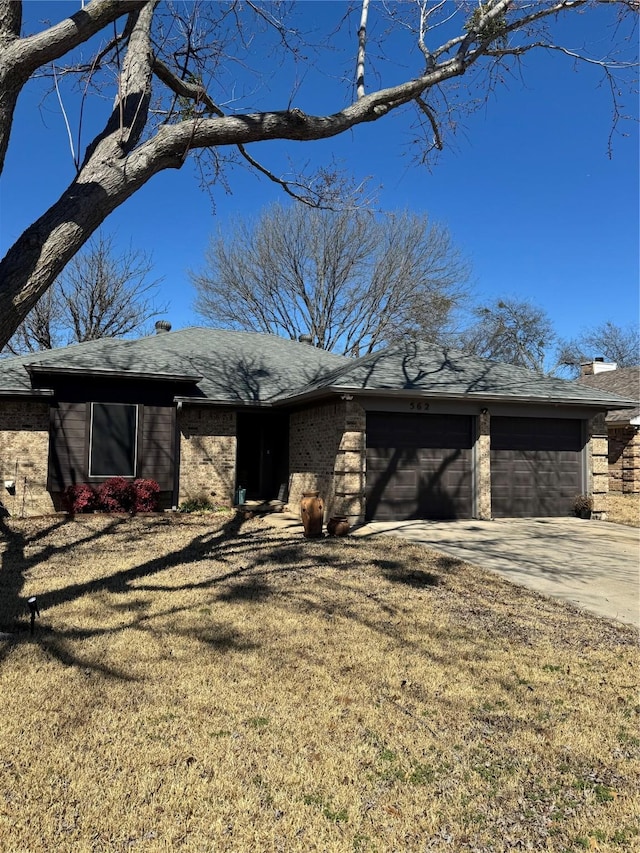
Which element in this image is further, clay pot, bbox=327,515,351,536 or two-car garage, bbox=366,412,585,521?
two-car garage, bbox=366,412,585,521

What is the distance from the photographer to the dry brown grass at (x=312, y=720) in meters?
2.71

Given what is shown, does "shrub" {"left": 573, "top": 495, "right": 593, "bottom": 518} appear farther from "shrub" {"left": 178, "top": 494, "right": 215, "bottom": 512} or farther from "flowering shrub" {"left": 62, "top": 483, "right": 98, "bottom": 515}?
"flowering shrub" {"left": 62, "top": 483, "right": 98, "bottom": 515}

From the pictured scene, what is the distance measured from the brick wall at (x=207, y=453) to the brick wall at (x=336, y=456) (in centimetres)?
205

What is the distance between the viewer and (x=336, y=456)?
1188cm

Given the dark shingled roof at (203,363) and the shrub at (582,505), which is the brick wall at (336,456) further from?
the shrub at (582,505)

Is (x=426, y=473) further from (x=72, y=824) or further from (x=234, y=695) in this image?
(x=72, y=824)

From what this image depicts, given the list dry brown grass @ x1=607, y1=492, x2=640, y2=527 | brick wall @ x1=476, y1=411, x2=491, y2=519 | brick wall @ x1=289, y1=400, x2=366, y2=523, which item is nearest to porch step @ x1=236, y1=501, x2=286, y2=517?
brick wall @ x1=289, y1=400, x2=366, y2=523

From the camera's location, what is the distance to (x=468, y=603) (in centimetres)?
646

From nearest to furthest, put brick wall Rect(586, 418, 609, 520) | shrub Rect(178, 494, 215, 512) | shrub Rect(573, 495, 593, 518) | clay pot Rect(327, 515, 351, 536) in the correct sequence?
1. clay pot Rect(327, 515, 351, 536)
2. shrub Rect(573, 495, 593, 518)
3. brick wall Rect(586, 418, 609, 520)
4. shrub Rect(178, 494, 215, 512)

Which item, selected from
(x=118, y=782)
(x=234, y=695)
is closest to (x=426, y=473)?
(x=234, y=695)

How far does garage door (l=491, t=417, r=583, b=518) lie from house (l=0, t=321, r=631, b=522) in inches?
1.1

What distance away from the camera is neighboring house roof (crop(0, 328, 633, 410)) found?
12.3 meters

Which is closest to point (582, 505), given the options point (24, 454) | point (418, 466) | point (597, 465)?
point (597, 465)

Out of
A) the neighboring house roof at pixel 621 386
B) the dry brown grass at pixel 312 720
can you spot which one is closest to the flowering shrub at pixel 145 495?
the dry brown grass at pixel 312 720
